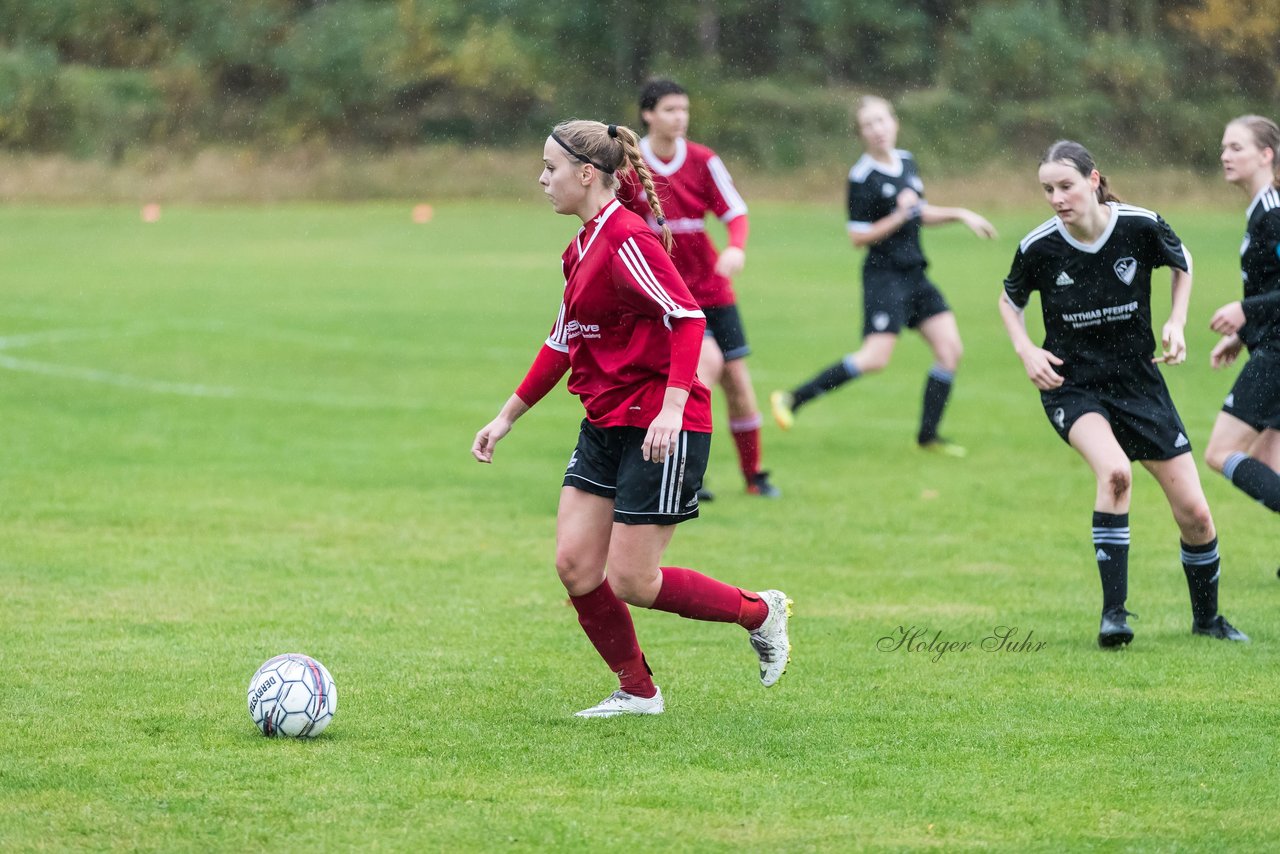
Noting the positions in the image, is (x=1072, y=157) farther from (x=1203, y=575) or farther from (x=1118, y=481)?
(x=1203, y=575)

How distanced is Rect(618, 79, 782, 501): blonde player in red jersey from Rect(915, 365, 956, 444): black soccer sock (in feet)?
7.26

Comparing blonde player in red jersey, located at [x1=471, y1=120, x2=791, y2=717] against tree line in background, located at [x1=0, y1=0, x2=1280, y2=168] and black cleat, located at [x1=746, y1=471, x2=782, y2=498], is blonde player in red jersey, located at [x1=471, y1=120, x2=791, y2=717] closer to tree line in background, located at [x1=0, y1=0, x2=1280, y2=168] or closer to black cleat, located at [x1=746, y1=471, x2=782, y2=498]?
black cleat, located at [x1=746, y1=471, x2=782, y2=498]

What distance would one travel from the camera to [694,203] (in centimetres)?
978

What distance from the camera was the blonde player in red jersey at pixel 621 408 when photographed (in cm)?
543

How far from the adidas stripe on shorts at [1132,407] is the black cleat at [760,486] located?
422 cm

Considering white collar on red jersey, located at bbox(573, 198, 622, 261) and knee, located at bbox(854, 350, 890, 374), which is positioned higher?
white collar on red jersey, located at bbox(573, 198, 622, 261)

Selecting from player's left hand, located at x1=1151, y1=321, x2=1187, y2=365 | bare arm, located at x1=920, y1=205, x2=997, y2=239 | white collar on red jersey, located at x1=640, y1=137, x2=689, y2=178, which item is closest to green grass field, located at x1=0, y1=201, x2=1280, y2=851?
player's left hand, located at x1=1151, y1=321, x2=1187, y2=365

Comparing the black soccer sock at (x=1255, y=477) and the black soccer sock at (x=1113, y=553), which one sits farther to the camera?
the black soccer sock at (x=1255, y=477)

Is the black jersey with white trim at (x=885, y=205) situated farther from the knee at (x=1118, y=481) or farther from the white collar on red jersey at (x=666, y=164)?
the knee at (x=1118, y=481)

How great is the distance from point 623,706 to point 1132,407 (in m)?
2.35

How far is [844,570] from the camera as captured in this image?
27.9 feet

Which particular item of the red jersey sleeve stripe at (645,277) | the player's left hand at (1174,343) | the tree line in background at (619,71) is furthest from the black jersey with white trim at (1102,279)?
the tree line in background at (619,71)

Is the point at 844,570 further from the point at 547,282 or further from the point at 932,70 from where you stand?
the point at 932,70

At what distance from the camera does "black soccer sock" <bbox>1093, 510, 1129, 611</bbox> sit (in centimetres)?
665
